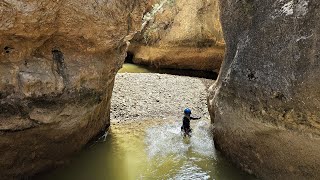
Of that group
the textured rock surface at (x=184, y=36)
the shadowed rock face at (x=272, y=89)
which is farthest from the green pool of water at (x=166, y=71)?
the shadowed rock face at (x=272, y=89)

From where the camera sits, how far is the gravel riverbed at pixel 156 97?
10578 millimetres

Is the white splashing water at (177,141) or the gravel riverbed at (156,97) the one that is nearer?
the white splashing water at (177,141)

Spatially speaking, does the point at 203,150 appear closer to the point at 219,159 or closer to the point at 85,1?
the point at 219,159

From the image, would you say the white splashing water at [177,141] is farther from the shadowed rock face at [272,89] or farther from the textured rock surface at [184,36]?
the textured rock surface at [184,36]

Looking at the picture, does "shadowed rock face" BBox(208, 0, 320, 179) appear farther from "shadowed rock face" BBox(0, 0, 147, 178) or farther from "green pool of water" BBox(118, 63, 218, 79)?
"green pool of water" BBox(118, 63, 218, 79)

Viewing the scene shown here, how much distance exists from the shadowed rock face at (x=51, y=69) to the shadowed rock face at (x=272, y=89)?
241cm

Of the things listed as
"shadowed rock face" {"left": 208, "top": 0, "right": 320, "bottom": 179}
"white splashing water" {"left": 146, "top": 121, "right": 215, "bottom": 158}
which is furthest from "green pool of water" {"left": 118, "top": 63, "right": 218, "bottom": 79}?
"shadowed rock face" {"left": 208, "top": 0, "right": 320, "bottom": 179}

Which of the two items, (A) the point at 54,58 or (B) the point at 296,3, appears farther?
(A) the point at 54,58

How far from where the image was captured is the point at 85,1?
592 cm

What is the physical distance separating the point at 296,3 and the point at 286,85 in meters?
1.47

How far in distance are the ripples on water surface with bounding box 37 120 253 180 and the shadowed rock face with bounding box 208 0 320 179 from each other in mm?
647

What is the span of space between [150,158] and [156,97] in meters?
4.38

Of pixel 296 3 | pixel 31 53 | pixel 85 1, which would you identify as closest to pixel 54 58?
pixel 31 53

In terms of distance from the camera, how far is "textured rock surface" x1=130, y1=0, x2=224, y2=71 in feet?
54.8
